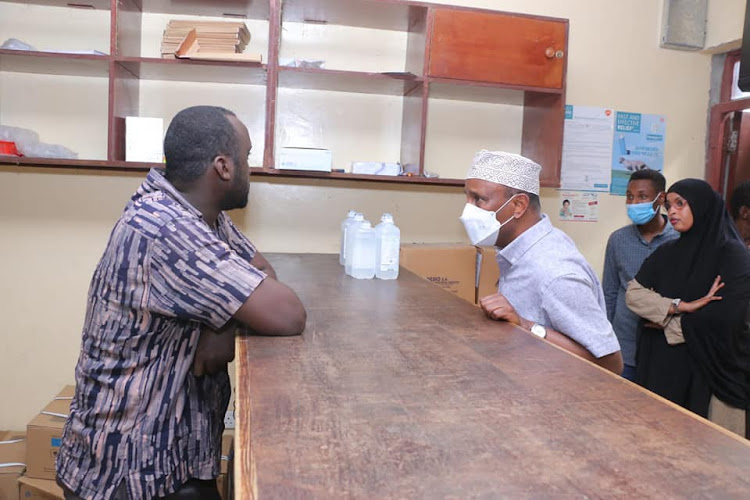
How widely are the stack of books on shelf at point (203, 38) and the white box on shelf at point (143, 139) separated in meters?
0.31

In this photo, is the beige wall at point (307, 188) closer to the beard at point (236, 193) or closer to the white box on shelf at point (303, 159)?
the white box on shelf at point (303, 159)

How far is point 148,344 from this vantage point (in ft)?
4.10

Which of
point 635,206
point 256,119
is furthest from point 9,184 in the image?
point 635,206

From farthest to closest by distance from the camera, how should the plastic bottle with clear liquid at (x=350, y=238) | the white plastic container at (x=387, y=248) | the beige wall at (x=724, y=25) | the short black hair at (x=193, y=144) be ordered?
the beige wall at (x=724, y=25) < the plastic bottle with clear liquid at (x=350, y=238) < the white plastic container at (x=387, y=248) < the short black hair at (x=193, y=144)

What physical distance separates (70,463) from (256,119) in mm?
2002

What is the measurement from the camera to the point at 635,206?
291 centimetres

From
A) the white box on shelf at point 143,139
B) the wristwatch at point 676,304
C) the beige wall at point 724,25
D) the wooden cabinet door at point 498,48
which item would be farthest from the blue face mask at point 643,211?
the white box on shelf at point 143,139

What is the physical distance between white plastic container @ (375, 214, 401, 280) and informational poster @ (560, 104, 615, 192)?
151 centimetres

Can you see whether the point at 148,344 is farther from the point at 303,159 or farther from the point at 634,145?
the point at 634,145

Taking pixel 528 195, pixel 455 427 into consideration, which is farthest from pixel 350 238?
pixel 455 427

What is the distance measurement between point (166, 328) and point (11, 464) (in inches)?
70.3

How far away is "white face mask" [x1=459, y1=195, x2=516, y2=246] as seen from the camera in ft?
5.79

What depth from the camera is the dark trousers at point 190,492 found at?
1.23 m

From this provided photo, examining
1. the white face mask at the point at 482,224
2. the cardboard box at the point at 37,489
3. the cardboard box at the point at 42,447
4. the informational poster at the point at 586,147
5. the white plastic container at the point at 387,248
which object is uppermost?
the informational poster at the point at 586,147
